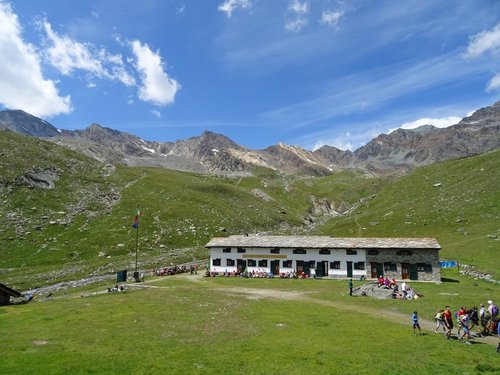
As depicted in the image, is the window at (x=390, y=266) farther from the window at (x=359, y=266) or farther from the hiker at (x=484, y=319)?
the hiker at (x=484, y=319)

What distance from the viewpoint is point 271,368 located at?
24453 mm

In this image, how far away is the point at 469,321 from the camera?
34000mm

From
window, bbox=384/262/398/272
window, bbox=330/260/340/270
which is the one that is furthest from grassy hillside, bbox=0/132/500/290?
window, bbox=330/260/340/270

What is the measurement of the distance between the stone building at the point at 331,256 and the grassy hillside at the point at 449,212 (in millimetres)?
10810

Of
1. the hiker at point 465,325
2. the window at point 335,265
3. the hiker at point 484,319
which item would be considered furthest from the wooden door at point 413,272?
the hiker at point 465,325

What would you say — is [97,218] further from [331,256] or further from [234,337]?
[234,337]

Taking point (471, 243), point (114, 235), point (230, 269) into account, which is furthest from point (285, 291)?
point (114, 235)

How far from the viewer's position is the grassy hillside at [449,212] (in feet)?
Answer: 272

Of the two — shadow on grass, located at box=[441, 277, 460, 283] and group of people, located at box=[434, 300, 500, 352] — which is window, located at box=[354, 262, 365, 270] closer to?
shadow on grass, located at box=[441, 277, 460, 283]

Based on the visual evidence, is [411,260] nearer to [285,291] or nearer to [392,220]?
[285,291]

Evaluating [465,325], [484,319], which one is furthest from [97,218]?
[465,325]

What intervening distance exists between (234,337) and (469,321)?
20461 millimetres

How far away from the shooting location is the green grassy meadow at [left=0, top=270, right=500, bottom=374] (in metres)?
24.8

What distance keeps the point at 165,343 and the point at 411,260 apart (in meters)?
51.2
